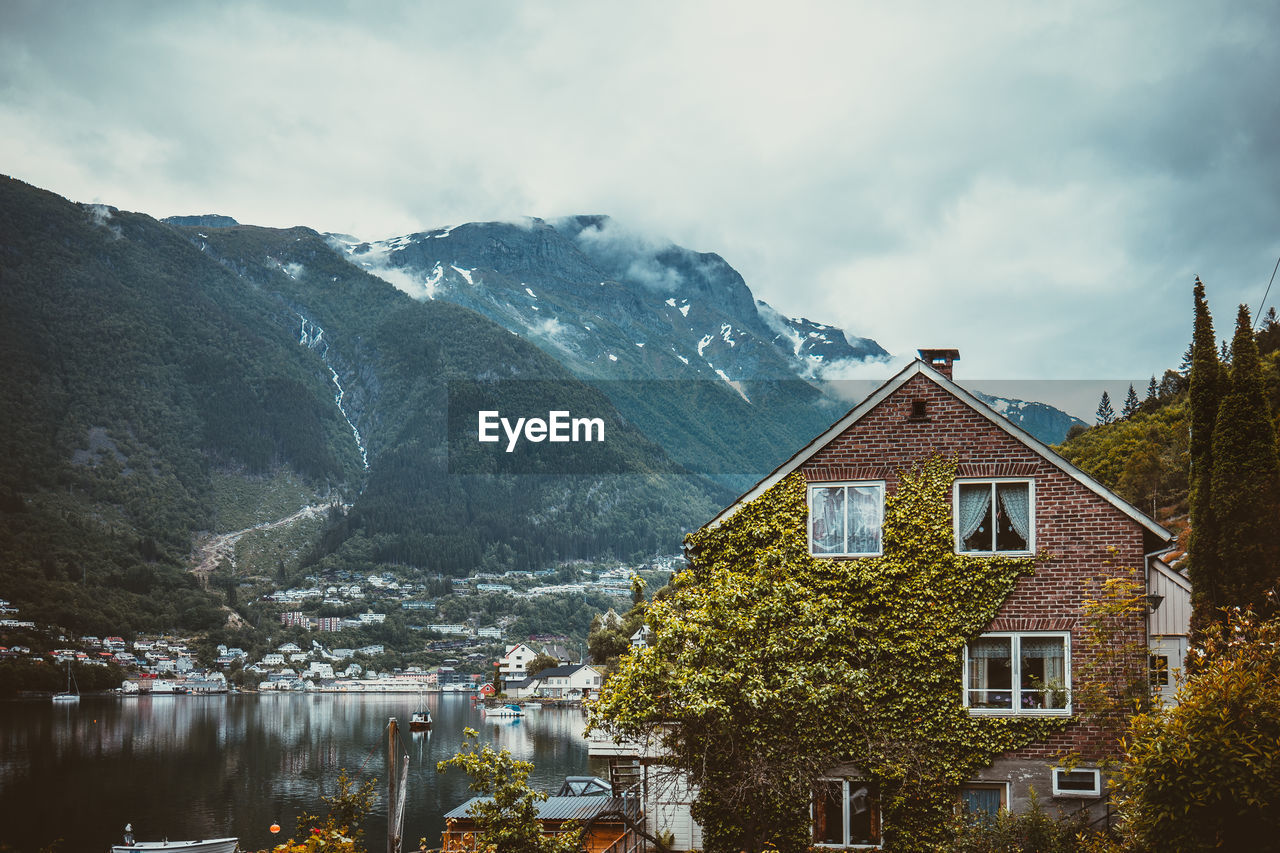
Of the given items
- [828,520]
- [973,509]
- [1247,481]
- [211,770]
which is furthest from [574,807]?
[211,770]

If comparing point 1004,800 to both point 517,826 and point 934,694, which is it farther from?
point 517,826

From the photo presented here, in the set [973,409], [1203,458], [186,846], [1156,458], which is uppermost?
[1156,458]

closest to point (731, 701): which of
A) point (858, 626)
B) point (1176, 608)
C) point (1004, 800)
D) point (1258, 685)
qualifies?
point (858, 626)

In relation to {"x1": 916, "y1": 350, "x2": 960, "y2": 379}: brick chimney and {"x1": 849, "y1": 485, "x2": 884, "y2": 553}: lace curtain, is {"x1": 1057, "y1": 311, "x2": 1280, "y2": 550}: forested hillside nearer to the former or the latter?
{"x1": 916, "y1": 350, "x2": 960, "y2": 379}: brick chimney

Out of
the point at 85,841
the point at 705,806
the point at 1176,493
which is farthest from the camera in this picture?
the point at 1176,493

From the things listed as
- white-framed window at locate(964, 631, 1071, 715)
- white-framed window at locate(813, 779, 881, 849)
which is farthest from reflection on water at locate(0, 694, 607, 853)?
white-framed window at locate(964, 631, 1071, 715)

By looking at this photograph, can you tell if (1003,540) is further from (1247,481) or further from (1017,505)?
(1247,481)
